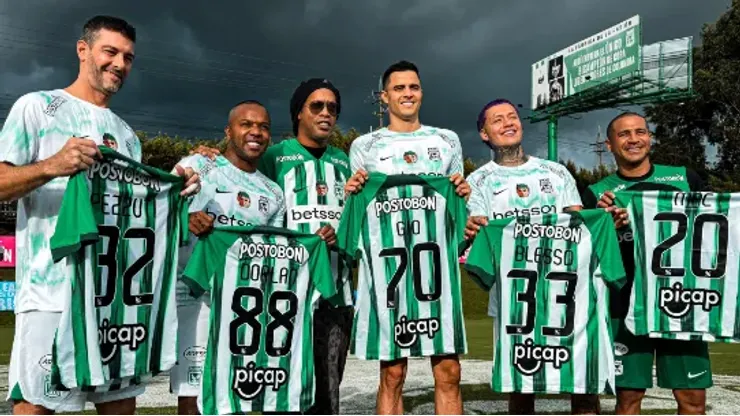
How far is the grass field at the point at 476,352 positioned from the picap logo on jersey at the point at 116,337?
3.18 m

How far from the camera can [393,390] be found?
443cm

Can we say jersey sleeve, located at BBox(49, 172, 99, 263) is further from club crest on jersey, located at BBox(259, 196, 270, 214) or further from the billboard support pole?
the billboard support pole

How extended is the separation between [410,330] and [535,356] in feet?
3.11

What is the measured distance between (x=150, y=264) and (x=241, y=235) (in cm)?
84

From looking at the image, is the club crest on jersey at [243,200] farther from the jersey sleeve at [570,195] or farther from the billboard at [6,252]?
the billboard at [6,252]

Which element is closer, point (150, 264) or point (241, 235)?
point (150, 264)

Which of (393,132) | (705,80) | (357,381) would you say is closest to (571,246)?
(393,132)

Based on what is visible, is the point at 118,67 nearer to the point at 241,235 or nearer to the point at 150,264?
the point at 150,264

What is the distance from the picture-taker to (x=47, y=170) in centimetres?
313

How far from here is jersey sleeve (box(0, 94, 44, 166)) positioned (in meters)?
3.24

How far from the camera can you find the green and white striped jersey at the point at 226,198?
4668 millimetres

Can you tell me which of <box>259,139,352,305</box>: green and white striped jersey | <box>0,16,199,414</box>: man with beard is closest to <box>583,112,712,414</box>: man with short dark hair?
<box>259,139,352,305</box>: green and white striped jersey

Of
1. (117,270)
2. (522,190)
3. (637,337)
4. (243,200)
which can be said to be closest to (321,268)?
(243,200)

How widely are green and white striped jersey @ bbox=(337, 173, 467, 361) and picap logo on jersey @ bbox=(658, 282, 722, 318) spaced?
59.7 inches
